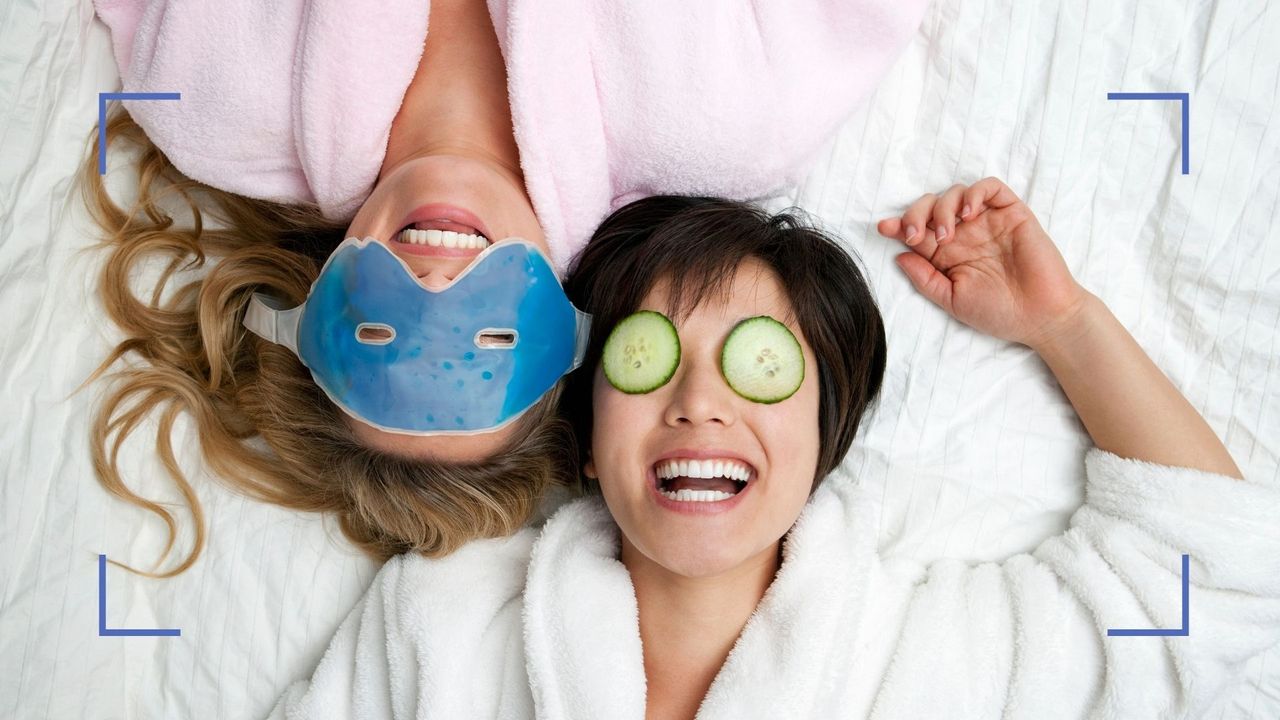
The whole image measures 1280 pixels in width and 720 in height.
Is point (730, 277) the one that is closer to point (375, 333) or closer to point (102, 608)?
point (375, 333)

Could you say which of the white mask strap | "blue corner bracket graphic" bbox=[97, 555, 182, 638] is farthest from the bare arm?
"blue corner bracket graphic" bbox=[97, 555, 182, 638]

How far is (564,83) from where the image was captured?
1.53 meters

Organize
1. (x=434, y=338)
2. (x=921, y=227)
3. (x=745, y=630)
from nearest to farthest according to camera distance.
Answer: (x=434, y=338), (x=745, y=630), (x=921, y=227)

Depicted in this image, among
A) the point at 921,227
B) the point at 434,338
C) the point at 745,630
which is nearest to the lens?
the point at 434,338

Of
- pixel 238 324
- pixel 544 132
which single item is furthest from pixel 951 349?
pixel 238 324

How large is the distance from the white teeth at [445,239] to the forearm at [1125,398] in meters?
0.82

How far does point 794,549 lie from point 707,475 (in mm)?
223

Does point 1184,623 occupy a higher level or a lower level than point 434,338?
lower

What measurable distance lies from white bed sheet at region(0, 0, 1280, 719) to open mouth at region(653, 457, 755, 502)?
0.28 m

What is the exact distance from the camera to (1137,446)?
1.53 metres

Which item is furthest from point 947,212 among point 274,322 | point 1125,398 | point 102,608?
point 102,608

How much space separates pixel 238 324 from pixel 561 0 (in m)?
0.72

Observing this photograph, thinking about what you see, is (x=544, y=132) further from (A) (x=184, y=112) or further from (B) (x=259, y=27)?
(A) (x=184, y=112)

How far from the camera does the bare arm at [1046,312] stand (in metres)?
1.52
